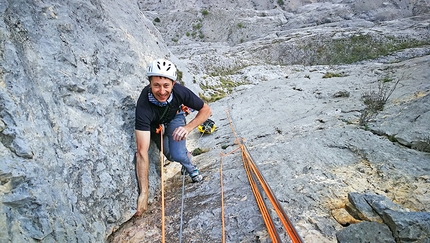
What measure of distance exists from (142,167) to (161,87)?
5.01 ft

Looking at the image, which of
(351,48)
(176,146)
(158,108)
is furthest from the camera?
(351,48)

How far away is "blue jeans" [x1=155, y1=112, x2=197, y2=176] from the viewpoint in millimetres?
4969

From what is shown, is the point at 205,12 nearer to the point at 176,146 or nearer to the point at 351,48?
the point at 351,48

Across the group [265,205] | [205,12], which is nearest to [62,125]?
[265,205]

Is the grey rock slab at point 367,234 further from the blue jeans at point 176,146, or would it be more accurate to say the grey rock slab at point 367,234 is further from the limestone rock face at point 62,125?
the limestone rock face at point 62,125

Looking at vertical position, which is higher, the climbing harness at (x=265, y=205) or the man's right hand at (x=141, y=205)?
the man's right hand at (x=141, y=205)

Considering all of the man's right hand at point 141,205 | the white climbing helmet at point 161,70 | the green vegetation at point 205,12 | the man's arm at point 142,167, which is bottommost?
the man's right hand at point 141,205

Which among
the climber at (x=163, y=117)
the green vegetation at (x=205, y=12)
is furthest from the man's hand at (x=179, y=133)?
the green vegetation at (x=205, y=12)

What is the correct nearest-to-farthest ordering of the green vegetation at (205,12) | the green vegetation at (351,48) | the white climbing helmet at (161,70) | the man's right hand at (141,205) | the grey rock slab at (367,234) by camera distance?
the grey rock slab at (367,234), the white climbing helmet at (161,70), the man's right hand at (141,205), the green vegetation at (351,48), the green vegetation at (205,12)

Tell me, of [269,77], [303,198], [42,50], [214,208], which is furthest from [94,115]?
[269,77]

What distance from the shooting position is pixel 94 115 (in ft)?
14.0

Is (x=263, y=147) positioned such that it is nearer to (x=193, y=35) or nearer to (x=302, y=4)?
(x=193, y=35)

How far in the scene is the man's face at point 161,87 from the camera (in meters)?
4.29

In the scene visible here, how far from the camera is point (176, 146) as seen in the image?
496 cm
